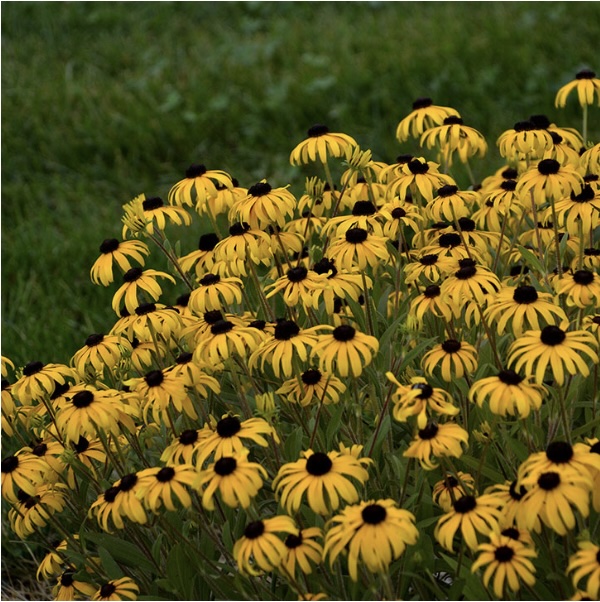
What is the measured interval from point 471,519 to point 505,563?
14cm

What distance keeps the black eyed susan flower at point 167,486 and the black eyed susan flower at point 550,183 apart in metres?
1.33

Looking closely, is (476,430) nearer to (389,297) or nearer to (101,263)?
(389,297)

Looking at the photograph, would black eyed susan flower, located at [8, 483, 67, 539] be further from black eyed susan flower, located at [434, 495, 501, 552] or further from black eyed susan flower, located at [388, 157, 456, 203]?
black eyed susan flower, located at [388, 157, 456, 203]

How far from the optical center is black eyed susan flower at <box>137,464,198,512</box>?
2350 mm

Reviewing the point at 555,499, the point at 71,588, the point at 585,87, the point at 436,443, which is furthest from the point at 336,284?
the point at 585,87

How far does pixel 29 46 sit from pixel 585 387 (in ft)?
22.1

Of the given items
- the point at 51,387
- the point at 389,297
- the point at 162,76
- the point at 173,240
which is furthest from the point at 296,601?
the point at 162,76

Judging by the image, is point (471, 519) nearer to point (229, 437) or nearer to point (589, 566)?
point (589, 566)

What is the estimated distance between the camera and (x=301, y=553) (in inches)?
89.0

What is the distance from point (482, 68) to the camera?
7043 millimetres

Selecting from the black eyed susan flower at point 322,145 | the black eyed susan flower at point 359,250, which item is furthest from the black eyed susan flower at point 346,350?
the black eyed susan flower at point 322,145

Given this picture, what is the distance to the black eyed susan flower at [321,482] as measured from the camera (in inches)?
87.4

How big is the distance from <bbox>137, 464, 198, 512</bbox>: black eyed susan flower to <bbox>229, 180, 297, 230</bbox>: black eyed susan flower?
896 mm

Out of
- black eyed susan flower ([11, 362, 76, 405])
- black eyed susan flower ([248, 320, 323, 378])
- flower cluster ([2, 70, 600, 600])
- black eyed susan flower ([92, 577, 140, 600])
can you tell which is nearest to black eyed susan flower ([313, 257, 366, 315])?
flower cluster ([2, 70, 600, 600])
